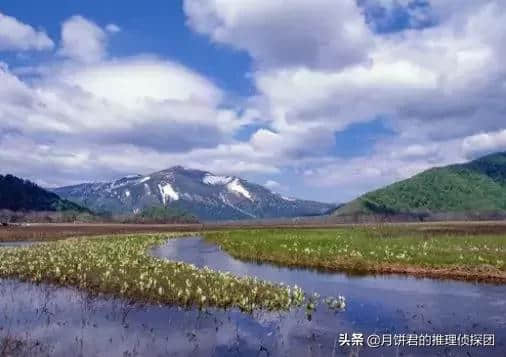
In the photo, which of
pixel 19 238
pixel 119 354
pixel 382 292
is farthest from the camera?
pixel 19 238

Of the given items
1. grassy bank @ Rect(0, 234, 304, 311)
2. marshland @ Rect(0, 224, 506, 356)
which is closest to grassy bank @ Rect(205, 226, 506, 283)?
marshland @ Rect(0, 224, 506, 356)

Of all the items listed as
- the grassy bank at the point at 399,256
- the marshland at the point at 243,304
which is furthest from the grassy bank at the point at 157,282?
the grassy bank at the point at 399,256

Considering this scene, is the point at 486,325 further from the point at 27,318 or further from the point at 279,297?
the point at 27,318

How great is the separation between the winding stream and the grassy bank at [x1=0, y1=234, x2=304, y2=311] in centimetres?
109

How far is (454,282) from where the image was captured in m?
32.9

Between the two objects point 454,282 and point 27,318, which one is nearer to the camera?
point 27,318

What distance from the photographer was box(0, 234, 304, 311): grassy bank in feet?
79.0

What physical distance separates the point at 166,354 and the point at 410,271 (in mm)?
26011

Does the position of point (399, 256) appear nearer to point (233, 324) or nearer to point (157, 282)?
point (157, 282)

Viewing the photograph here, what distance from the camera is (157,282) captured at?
28.0m

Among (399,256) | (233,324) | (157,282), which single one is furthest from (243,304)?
(399,256)

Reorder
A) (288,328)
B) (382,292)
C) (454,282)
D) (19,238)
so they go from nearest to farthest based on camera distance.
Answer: (288,328)
(382,292)
(454,282)
(19,238)

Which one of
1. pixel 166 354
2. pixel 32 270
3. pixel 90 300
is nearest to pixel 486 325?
pixel 166 354

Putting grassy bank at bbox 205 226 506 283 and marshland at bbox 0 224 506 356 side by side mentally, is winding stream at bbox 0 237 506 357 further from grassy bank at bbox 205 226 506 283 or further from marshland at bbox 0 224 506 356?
grassy bank at bbox 205 226 506 283
